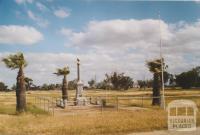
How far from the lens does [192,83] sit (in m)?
108

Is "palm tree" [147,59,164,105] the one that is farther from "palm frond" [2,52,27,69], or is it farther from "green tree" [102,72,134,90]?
"green tree" [102,72,134,90]

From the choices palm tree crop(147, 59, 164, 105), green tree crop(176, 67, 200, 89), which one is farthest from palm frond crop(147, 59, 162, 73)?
green tree crop(176, 67, 200, 89)

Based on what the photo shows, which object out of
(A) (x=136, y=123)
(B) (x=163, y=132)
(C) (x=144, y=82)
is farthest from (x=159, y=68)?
(C) (x=144, y=82)

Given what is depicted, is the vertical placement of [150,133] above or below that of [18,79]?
below

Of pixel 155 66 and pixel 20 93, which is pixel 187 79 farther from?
pixel 20 93

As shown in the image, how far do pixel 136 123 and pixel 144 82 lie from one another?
134 meters

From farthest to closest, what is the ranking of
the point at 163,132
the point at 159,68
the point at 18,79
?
the point at 159,68, the point at 18,79, the point at 163,132

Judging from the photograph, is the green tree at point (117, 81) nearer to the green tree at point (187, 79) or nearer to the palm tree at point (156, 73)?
the green tree at point (187, 79)

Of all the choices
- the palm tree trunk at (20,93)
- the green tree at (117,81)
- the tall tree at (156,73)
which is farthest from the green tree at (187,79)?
the palm tree trunk at (20,93)

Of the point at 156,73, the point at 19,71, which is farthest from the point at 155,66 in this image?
the point at 19,71

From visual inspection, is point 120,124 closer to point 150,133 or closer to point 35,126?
point 150,133

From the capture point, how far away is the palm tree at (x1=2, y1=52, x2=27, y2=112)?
24.6 metres

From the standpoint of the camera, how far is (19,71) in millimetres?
25031

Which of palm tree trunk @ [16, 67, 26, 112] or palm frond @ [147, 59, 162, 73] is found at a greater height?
palm frond @ [147, 59, 162, 73]
